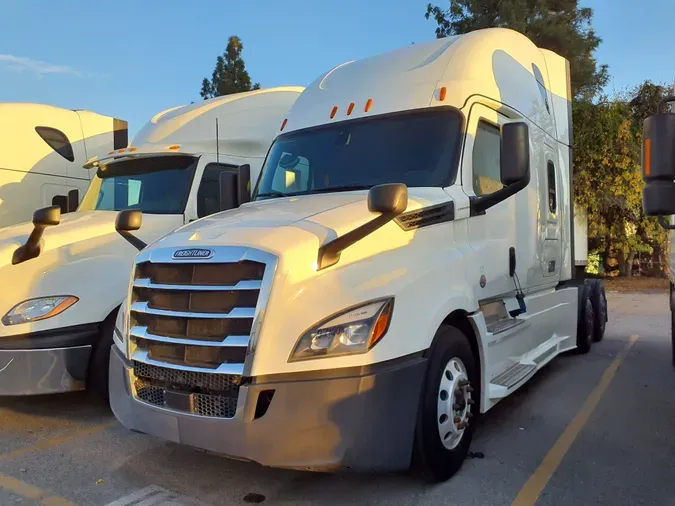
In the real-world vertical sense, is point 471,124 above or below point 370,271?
above

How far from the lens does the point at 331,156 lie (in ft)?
16.3

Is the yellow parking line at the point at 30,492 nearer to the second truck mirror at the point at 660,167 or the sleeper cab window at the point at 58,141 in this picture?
the second truck mirror at the point at 660,167

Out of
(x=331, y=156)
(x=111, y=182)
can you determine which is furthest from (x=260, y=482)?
(x=111, y=182)

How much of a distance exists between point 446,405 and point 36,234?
3856 millimetres

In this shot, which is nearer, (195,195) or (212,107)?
(195,195)

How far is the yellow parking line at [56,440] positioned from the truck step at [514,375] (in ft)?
11.2

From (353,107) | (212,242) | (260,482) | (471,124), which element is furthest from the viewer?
(353,107)

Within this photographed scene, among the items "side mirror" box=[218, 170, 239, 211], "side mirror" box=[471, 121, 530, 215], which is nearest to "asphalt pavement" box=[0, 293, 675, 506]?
"side mirror" box=[471, 121, 530, 215]

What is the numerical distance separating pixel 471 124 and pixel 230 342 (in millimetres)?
2647

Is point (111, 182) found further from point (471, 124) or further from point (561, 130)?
point (561, 130)

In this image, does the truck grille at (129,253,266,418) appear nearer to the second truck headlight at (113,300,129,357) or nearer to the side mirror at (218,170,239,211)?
the second truck headlight at (113,300,129,357)

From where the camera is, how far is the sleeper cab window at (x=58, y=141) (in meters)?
9.00

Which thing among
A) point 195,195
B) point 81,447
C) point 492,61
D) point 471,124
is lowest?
point 81,447

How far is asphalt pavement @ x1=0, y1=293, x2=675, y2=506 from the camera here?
3.71 m
